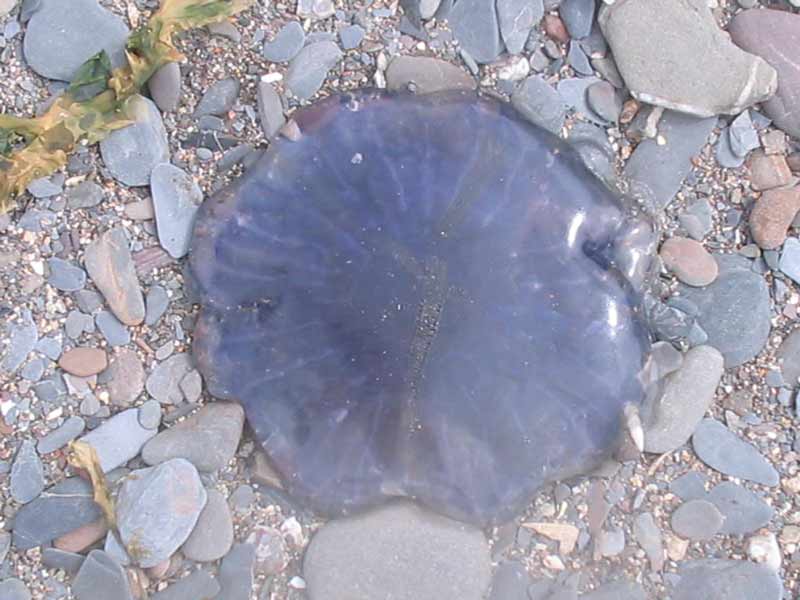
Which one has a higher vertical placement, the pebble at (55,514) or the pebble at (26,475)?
the pebble at (26,475)

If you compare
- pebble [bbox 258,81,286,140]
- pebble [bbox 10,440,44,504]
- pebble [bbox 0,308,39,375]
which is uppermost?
pebble [bbox 258,81,286,140]

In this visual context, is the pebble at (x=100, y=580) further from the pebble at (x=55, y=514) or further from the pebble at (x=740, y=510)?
the pebble at (x=740, y=510)

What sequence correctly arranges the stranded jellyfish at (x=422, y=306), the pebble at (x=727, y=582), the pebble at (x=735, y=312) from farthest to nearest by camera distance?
the pebble at (x=735, y=312) → the pebble at (x=727, y=582) → the stranded jellyfish at (x=422, y=306)

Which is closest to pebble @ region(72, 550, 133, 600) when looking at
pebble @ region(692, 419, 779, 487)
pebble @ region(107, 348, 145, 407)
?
pebble @ region(107, 348, 145, 407)

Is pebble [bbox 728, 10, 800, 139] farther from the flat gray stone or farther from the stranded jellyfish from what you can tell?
the stranded jellyfish

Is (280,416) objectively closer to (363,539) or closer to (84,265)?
(363,539)

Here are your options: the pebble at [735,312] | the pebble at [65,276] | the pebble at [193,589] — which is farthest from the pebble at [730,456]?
the pebble at [65,276]

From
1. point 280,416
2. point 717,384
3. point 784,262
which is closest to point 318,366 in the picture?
point 280,416
